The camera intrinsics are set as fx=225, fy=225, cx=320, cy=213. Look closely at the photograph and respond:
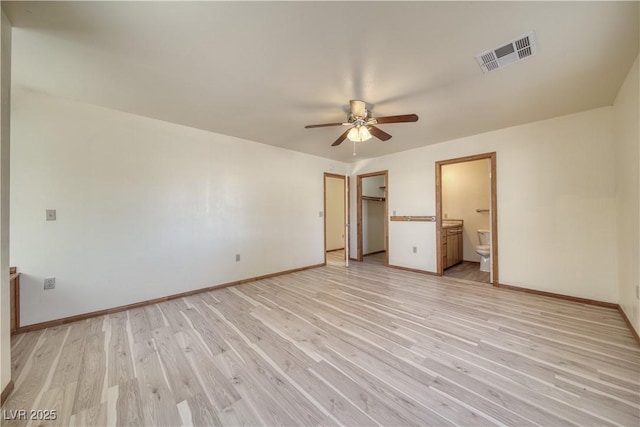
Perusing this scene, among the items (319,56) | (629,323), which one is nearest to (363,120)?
(319,56)

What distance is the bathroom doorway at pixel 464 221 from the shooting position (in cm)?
412

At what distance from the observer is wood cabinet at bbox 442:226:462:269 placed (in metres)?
4.38

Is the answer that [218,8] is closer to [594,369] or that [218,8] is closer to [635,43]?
[635,43]

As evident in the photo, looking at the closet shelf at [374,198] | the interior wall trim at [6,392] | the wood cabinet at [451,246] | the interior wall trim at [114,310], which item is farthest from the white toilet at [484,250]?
the interior wall trim at [6,392]

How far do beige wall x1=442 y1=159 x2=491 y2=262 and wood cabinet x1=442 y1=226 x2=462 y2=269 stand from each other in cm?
26

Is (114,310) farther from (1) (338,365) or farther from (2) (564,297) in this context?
(2) (564,297)

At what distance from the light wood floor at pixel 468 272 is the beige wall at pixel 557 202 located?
20.2 inches

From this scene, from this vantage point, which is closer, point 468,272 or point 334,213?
point 468,272

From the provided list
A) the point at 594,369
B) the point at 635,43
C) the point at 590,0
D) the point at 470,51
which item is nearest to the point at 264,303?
the point at 594,369

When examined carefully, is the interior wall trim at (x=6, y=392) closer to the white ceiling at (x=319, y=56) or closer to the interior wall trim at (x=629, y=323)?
the white ceiling at (x=319, y=56)

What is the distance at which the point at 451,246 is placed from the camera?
4.70 metres

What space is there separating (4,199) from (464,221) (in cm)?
659

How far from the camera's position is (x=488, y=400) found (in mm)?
1390

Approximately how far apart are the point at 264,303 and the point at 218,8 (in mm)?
2903
